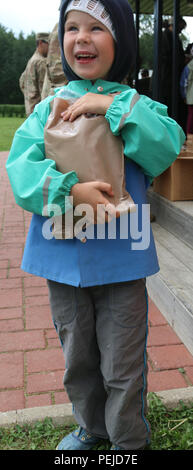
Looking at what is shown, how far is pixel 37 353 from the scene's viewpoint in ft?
Answer: 8.42

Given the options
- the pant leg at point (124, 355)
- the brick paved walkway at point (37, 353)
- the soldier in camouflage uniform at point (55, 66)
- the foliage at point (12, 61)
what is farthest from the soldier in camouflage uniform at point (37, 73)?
the foliage at point (12, 61)

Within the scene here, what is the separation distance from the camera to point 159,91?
16.3ft

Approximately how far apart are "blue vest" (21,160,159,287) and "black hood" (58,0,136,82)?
0.32 m

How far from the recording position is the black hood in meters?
1.45

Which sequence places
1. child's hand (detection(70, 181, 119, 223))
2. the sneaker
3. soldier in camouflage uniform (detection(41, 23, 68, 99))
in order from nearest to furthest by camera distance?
child's hand (detection(70, 181, 119, 223)), the sneaker, soldier in camouflage uniform (detection(41, 23, 68, 99))

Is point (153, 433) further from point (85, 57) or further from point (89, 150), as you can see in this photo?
point (85, 57)

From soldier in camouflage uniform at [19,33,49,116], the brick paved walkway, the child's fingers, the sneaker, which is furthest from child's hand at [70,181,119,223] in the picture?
soldier in camouflage uniform at [19,33,49,116]

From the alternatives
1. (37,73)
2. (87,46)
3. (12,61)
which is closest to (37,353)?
(87,46)

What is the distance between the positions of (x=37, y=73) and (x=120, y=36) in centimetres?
580

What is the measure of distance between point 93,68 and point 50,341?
1.71 m

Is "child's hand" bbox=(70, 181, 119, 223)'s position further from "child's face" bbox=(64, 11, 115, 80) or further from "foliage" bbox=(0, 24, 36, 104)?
"foliage" bbox=(0, 24, 36, 104)

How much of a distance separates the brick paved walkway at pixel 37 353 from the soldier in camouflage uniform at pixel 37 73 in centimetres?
420
